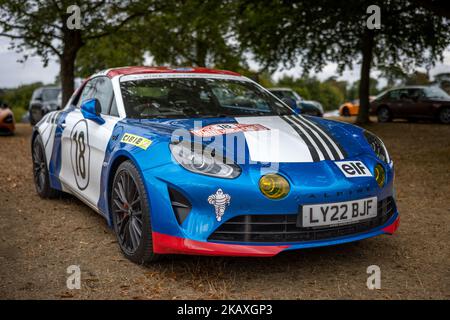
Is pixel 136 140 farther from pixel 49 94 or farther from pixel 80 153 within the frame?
pixel 49 94

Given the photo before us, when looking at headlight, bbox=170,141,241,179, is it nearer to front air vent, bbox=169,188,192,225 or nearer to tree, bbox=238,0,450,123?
front air vent, bbox=169,188,192,225

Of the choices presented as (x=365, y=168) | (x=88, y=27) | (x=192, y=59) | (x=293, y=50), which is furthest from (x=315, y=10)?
(x=365, y=168)

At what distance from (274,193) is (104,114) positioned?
2016 millimetres

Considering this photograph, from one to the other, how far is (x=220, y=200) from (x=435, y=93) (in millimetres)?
16856

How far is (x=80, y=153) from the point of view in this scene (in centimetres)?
482

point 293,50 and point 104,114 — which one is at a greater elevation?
point 293,50

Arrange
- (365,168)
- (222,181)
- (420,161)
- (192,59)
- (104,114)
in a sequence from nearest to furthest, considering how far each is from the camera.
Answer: (222,181) < (365,168) < (104,114) < (420,161) < (192,59)

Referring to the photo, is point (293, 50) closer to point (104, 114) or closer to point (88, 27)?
point (88, 27)

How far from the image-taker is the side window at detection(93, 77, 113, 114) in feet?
15.6

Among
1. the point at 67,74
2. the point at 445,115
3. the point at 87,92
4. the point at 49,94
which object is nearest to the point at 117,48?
the point at 49,94

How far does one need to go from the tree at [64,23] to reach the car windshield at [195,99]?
1006cm
